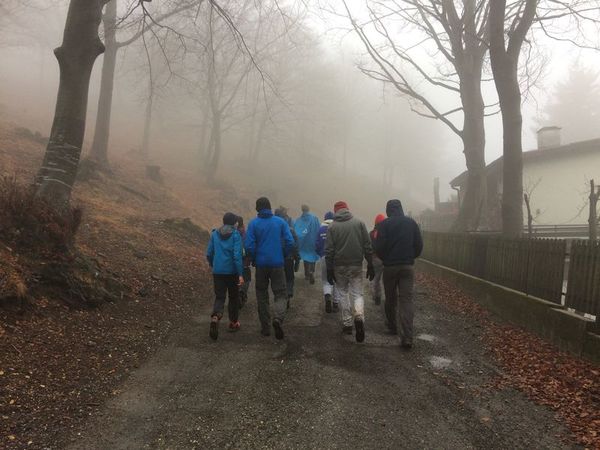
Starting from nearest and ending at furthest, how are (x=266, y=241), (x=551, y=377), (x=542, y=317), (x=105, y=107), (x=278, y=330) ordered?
1. (x=551, y=377)
2. (x=278, y=330)
3. (x=542, y=317)
4. (x=266, y=241)
5. (x=105, y=107)

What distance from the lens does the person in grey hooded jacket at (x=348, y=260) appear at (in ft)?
22.6

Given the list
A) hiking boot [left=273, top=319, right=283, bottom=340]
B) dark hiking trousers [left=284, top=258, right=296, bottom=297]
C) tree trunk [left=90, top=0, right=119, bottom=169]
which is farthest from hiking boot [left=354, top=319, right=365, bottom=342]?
tree trunk [left=90, top=0, right=119, bottom=169]

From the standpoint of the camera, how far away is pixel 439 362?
19.1 feet

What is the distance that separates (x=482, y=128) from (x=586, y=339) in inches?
474

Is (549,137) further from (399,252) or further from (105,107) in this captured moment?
(399,252)

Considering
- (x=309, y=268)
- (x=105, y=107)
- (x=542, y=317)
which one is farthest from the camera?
(x=105, y=107)

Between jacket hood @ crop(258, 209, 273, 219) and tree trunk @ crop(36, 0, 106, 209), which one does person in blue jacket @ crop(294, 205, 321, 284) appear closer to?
jacket hood @ crop(258, 209, 273, 219)

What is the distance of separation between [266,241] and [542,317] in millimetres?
4349

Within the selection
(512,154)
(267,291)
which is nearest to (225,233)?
(267,291)

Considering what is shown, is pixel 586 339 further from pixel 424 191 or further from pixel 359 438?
pixel 424 191

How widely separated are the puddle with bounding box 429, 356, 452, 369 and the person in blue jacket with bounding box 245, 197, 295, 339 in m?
2.23

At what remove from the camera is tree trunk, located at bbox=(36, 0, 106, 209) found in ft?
25.1

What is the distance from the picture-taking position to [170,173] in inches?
1087

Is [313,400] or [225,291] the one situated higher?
[225,291]
